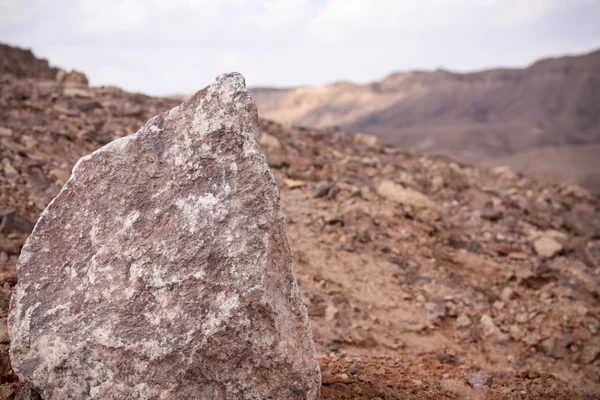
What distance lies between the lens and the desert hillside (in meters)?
36.2

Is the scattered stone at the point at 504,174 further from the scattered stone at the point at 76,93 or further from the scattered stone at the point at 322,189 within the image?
the scattered stone at the point at 76,93

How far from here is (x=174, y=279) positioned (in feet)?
7.13

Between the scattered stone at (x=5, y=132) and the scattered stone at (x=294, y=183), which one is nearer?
the scattered stone at (x=5, y=132)

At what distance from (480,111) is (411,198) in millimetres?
46976

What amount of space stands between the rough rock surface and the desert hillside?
86.9ft

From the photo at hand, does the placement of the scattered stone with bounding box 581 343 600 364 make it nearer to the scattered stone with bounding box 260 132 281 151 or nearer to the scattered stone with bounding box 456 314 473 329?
the scattered stone with bounding box 456 314 473 329

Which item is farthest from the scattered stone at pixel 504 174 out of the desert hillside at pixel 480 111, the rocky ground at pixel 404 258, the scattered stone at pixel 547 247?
the desert hillside at pixel 480 111

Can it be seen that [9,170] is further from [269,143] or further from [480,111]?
[480,111]

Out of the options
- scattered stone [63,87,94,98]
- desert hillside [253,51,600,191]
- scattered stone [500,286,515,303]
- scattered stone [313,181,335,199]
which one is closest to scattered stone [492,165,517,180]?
scattered stone [500,286,515,303]

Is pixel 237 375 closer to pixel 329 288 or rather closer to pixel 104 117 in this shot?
pixel 329 288

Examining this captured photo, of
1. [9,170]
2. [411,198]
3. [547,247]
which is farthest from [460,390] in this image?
[9,170]

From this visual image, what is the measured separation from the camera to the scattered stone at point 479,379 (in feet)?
11.6

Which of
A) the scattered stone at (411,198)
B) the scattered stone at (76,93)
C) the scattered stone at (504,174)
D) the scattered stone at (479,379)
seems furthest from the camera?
the scattered stone at (504,174)

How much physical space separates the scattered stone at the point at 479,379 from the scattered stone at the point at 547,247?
3.13 m
